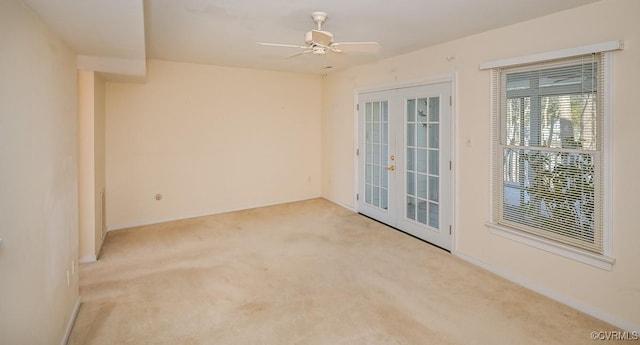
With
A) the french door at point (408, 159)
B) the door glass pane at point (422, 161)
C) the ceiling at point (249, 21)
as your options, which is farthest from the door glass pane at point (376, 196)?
the ceiling at point (249, 21)

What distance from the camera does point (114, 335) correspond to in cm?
251

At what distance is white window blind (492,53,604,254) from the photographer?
276 cm

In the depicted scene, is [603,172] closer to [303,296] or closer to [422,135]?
[422,135]

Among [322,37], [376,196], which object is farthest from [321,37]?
[376,196]

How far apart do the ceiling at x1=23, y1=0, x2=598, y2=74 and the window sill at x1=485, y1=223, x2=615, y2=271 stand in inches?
78.3

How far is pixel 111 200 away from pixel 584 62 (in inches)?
229

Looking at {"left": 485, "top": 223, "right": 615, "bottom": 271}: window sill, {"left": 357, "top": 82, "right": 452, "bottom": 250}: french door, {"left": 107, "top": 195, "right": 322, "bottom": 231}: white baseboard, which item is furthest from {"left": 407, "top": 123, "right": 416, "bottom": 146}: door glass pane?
{"left": 107, "top": 195, "right": 322, "bottom": 231}: white baseboard

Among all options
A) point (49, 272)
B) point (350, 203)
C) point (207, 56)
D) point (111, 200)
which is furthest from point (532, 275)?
point (111, 200)

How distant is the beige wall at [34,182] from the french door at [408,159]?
378 centimetres

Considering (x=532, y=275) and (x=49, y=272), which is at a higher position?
(x=49, y=272)

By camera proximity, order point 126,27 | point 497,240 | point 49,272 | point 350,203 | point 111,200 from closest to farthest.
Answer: point 49,272
point 126,27
point 497,240
point 111,200
point 350,203

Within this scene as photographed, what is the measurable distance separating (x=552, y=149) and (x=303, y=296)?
2556 mm

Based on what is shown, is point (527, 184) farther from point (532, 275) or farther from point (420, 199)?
point (420, 199)

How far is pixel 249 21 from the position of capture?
10.7 feet
